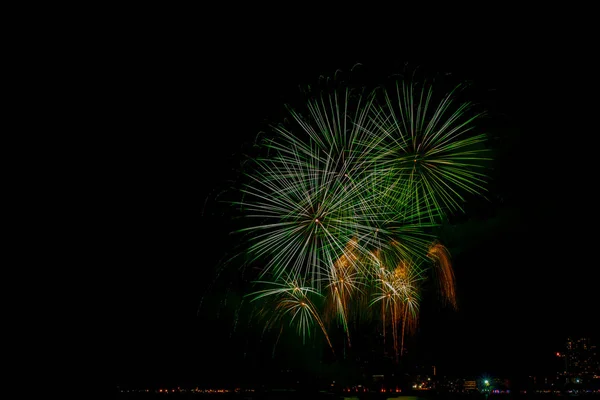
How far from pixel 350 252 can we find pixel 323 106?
5849 mm

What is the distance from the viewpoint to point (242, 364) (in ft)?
173

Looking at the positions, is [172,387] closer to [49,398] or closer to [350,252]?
[350,252]

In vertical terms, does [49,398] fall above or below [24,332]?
below

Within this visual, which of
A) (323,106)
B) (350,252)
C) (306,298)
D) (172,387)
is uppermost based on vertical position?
(323,106)

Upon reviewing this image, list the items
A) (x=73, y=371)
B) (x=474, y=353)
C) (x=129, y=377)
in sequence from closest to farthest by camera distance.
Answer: (x=73, y=371)
(x=474, y=353)
(x=129, y=377)

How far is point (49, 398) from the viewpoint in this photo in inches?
388

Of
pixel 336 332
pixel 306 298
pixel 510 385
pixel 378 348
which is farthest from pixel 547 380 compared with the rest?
pixel 306 298

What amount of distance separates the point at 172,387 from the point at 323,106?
48.1 metres

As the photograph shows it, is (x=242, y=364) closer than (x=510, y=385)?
No

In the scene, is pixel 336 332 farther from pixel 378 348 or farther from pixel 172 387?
pixel 172 387

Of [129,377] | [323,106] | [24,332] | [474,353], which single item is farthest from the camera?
[129,377]

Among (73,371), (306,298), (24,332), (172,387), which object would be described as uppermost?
(306,298)

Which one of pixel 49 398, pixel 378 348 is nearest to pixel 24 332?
pixel 49 398

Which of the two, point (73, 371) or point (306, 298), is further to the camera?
point (306, 298)
